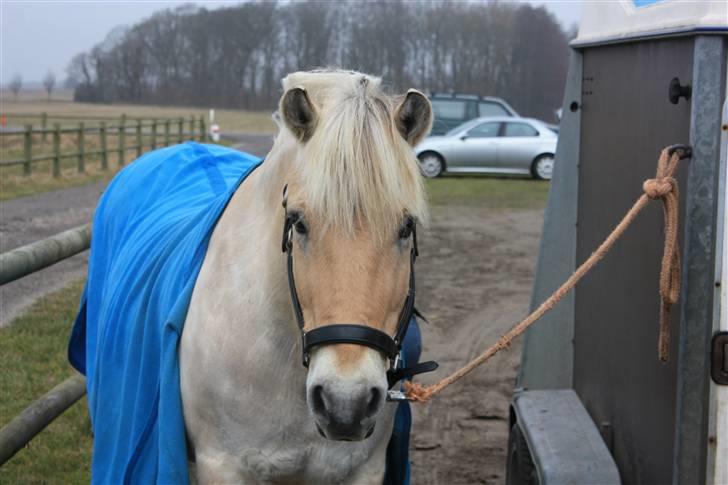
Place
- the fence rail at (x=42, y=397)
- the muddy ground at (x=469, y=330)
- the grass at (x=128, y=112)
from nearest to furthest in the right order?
the fence rail at (x=42, y=397) → the muddy ground at (x=469, y=330) → the grass at (x=128, y=112)

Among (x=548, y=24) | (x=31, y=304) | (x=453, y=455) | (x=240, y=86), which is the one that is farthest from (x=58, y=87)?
(x=453, y=455)

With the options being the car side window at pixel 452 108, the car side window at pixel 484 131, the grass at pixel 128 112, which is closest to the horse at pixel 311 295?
the car side window at pixel 484 131

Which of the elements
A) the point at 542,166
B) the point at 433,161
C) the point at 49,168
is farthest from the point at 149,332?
the point at 542,166

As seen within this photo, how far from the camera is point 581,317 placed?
382 cm

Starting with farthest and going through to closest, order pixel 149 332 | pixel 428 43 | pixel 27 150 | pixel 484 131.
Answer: pixel 428 43, pixel 484 131, pixel 27 150, pixel 149 332

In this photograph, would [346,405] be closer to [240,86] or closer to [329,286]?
[329,286]

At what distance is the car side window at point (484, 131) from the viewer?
19750 millimetres

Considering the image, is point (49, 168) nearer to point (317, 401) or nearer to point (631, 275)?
point (631, 275)

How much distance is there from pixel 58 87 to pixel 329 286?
5212cm

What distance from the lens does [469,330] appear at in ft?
22.7

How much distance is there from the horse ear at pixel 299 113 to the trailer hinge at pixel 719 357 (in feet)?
3.91

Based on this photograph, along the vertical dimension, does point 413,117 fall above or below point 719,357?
above

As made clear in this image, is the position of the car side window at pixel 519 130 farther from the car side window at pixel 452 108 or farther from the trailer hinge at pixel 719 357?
the trailer hinge at pixel 719 357

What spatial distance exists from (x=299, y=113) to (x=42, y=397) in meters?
2.63
